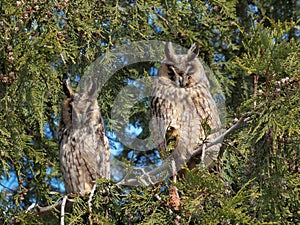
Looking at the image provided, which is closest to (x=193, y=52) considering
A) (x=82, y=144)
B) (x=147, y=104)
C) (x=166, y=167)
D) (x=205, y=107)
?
(x=205, y=107)

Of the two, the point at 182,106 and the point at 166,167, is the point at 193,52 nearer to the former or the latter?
the point at 182,106

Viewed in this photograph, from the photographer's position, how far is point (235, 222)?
2.41m

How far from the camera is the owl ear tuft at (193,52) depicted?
3.84 m

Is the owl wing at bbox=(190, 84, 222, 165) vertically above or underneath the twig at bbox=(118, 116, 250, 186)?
above

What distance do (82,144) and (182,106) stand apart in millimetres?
630

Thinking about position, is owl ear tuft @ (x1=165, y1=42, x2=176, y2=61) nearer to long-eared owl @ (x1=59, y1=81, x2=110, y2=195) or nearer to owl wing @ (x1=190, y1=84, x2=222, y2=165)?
owl wing @ (x1=190, y1=84, x2=222, y2=165)

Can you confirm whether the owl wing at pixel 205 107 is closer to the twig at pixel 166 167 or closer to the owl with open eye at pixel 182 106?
the owl with open eye at pixel 182 106

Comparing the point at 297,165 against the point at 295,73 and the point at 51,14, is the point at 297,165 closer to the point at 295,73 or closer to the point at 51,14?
the point at 295,73

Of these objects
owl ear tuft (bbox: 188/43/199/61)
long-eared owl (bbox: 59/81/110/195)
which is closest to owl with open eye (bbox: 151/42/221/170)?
owl ear tuft (bbox: 188/43/199/61)

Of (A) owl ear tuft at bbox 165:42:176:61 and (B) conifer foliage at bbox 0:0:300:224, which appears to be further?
(A) owl ear tuft at bbox 165:42:176:61

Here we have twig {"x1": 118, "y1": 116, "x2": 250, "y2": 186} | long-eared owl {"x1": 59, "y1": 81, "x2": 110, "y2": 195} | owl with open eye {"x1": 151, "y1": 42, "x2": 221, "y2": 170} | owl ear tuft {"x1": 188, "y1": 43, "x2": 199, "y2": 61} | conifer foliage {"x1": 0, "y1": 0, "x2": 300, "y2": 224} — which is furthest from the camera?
owl ear tuft {"x1": 188, "y1": 43, "x2": 199, "y2": 61}

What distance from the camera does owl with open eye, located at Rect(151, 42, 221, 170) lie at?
3500 millimetres

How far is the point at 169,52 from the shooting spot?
3830 millimetres

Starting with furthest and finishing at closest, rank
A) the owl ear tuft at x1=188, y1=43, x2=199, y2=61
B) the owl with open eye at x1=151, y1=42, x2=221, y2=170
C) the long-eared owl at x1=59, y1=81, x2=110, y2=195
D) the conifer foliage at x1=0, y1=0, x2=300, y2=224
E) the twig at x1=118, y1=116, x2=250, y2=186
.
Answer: the owl ear tuft at x1=188, y1=43, x2=199, y2=61
the long-eared owl at x1=59, y1=81, x2=110, y2=195
the owl with open eye at x1=151, y1=42, x2=221, y2=170
the twig at x1=118, y1=116, x2=250, y2=186
the conifer foliage at x1=0, y1=0, x2=300, y2=224
